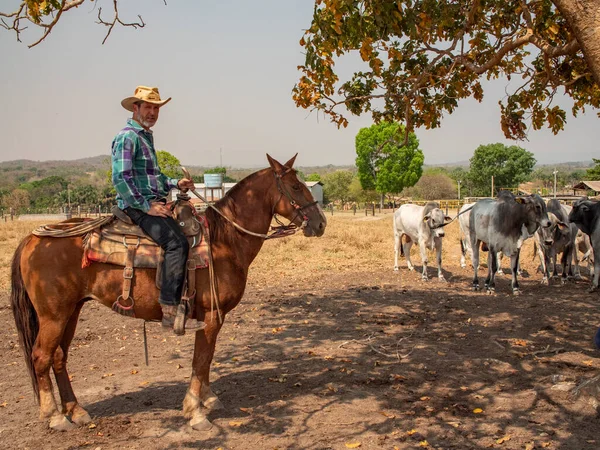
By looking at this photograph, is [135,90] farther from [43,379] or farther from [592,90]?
[592,90]

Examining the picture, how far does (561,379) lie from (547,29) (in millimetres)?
5289

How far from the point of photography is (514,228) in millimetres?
12430

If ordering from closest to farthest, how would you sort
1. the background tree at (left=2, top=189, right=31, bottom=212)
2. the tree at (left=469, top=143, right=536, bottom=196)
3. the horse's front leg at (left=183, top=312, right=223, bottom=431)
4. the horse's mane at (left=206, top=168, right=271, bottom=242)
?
the horse's front leg at (left=183, top=312, right=223, bottom=431) → the horse's mane at (left=206, top=168, right=271, bottom=242) → the background tree at (left=2, top=189, right=31, bottom=212) → the tree at (left=469, top=143, right=536, bottom=196)

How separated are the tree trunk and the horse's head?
314 centimetres

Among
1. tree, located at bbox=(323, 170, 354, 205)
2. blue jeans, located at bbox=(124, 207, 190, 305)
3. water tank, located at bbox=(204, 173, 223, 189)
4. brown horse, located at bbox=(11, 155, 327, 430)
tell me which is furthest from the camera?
tree, located at bbox=(323, 170, 354, 205)

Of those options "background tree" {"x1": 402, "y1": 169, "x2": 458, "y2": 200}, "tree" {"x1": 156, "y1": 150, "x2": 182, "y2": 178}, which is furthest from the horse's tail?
"background tree" {"x1": 402, "y1": 169, "x2": 458, "y2": 200}

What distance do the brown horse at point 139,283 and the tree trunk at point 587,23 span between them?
124 inches

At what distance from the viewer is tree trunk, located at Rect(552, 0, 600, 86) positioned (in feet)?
17.3

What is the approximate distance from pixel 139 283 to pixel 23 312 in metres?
1.32

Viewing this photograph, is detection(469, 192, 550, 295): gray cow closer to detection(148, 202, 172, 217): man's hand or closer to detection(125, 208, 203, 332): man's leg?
detection(125, 208, 203, 332): man's leg

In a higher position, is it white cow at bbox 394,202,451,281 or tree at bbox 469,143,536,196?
tree at bbox 469,143,536,196

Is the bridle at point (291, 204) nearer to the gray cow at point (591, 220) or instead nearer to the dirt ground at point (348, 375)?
the dirt ground at point (348, 375)

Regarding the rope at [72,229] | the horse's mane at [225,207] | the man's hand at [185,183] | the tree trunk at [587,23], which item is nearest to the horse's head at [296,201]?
the horse's mane at [225,207]

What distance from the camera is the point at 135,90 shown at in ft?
18.0
